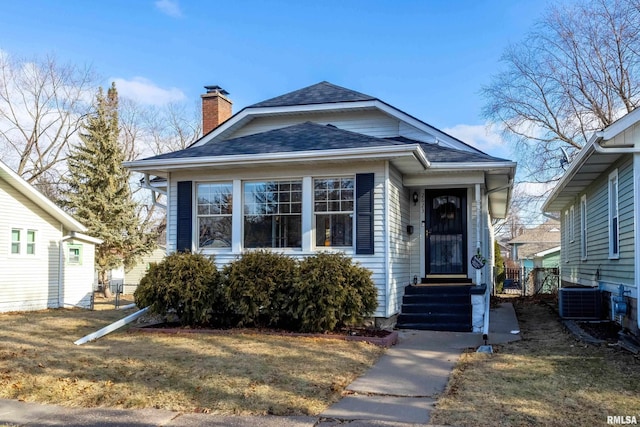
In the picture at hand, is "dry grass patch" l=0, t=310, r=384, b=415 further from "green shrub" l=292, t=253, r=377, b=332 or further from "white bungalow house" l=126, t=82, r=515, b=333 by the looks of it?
"white bungalow house" l=126, t=82, r=515, b=333

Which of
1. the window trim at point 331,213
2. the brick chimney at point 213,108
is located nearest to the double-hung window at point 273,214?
the window trim at point 331,213

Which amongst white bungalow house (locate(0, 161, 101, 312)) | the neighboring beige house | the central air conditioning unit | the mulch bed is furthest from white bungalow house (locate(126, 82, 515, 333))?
the neighboring beige house

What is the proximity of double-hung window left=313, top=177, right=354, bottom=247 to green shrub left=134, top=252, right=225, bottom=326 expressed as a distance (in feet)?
7.03

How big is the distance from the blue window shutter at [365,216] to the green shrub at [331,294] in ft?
2.85

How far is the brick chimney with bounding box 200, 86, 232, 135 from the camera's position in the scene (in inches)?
613

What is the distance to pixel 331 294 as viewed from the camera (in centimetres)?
866

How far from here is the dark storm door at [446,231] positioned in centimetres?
1187

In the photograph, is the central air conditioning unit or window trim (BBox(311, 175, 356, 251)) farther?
the central air conditioning unit

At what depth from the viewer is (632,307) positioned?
8.32 m

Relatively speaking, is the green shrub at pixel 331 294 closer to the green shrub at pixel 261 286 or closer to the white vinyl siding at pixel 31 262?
the green shrub at pixel 261 286

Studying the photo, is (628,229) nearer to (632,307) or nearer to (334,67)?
(632,307)

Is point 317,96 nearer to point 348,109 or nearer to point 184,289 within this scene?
point 348,109

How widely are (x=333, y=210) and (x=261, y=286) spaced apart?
2116 millimetres

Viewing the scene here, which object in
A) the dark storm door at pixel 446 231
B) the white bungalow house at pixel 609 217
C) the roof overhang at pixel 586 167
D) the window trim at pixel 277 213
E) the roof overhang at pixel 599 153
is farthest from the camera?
the dark storm door at pixel 446 231
